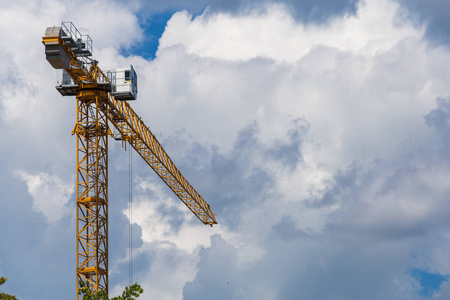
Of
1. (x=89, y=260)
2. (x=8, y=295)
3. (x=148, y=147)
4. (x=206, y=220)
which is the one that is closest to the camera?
(x=8, y=295)

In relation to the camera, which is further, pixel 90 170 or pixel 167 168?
pixel 167 168

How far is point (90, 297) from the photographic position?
77.5 m

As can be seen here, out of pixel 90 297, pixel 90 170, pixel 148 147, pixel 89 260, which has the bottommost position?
pixel 90 297

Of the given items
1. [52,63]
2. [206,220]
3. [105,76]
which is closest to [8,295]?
[52,63]

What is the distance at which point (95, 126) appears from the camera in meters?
116

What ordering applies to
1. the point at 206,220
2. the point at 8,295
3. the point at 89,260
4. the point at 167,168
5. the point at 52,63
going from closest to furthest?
1. the point at 8,295
2. the point at 52,63
3. the point at 89,260
4. the point at 167,168
5. the point at 206,220

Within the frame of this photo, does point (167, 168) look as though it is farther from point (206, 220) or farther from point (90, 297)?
point (90, 297)

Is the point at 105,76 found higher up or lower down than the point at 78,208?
higher up

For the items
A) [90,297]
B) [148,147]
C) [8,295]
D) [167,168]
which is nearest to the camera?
[90,297]

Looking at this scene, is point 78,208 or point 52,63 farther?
point 78,208

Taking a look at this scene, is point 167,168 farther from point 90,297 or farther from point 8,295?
point 90,297

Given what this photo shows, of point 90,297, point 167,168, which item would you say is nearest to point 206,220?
point 167,168

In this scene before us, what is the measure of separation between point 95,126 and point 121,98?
5662 mm

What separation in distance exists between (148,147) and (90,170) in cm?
2516
